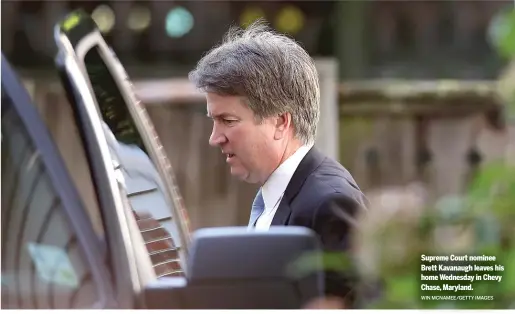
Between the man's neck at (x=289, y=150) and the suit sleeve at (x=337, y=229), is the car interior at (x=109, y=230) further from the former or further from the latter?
the man's neck at (x=289, y=150)

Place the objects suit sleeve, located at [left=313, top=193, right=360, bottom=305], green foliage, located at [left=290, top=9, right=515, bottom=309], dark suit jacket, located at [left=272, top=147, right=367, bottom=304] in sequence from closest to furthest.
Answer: green foliage, located at [left=290, top=9, right=515, bottom=309]
suit sleeve, located at [left=313, top=193, right=360, bottom=305]
dark suit jacket, located at [left=272, top=147, right=367, bottom=304]

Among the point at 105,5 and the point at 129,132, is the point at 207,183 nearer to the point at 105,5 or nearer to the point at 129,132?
the point at 129,132

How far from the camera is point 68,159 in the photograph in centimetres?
185

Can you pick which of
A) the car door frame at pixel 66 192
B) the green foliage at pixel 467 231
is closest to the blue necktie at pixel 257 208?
the car door frame at pixel 66 192

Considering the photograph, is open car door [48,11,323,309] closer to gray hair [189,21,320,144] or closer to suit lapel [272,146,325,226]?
suit lapel [272,146,325,226]

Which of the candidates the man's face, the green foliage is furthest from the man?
the green foliage

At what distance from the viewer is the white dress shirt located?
76.3 inches

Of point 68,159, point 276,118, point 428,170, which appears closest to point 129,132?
point 68,159

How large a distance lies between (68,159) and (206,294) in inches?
18.8

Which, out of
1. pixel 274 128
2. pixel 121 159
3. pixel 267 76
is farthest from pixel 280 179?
pixel 121 159

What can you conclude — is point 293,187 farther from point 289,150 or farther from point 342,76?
point 342,76

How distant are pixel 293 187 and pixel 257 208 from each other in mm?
120

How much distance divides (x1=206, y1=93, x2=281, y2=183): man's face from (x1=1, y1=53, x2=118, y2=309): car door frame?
1.35ft

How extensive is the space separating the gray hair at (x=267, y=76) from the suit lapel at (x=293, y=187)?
66 millimetres
